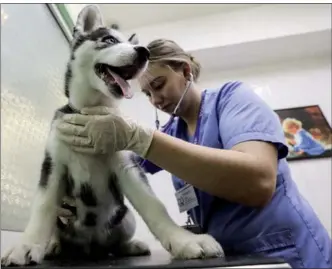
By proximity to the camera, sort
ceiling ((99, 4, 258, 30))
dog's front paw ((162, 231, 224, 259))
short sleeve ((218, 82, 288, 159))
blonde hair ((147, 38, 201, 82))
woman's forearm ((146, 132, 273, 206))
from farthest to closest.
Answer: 1. ceiling ((99, 4, 258, 30))
2. blonde hair ((147, 38, 201, 82))
3. short sleeve ((218, 82, 288, 159))
4. woman's forearm ((146, 132, 273, 206))
5. dog's front paw ((162, 231, 224, 259))

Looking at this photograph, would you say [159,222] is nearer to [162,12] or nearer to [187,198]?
[187,198]

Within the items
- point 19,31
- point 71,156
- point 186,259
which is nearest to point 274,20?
point 19,31

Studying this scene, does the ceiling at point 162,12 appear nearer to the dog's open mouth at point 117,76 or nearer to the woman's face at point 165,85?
the woman's face at point 165,85

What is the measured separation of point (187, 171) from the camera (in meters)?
0.77

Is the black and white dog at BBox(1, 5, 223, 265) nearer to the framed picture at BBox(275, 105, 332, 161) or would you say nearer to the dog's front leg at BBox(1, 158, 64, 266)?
the dog's front leg at BBox(1, 158, 64, 266)

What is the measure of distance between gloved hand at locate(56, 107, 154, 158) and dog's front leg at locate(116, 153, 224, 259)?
72 mm

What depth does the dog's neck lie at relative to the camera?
92 cm

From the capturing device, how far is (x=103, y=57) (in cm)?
88

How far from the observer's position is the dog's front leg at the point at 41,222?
651 mm

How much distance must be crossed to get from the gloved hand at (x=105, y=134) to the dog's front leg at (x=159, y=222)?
0.24 ft

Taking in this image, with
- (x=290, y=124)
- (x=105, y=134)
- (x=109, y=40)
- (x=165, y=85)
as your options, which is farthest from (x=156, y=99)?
(x=290, y=124)

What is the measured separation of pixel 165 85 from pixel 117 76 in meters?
0.32

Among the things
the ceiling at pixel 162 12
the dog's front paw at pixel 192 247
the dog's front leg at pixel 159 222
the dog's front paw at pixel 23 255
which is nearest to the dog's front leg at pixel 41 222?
the dog's front paw at pixel 23 255

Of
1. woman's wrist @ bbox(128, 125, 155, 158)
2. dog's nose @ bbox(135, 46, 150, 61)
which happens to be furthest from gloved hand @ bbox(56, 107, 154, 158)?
dog's nose @ bbox(135, 46, 150, 61)
